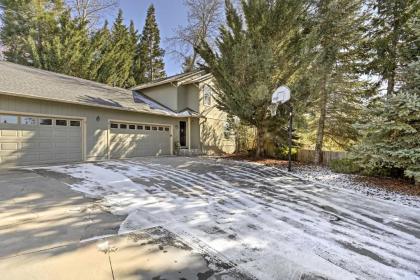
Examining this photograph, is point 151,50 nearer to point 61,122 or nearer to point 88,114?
point 88,114

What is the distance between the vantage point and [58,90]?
10.9m

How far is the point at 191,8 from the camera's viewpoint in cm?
2230

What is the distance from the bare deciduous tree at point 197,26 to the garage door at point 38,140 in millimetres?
13950

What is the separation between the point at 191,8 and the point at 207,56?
11.8m

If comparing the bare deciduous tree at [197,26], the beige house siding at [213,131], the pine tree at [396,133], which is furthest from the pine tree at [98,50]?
the pine tree at [396,133]

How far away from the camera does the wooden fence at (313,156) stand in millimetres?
12070

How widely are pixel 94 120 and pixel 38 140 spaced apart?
94.0 inches

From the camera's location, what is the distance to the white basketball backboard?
10492mm

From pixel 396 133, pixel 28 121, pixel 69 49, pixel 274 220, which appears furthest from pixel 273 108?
pixel 69 49

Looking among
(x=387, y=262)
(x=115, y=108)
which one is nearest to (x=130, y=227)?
(x=387, y=262)

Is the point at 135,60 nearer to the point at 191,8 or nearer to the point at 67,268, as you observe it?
the point at 191,8

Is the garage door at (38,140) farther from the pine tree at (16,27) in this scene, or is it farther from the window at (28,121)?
the pine tree at (16,27)

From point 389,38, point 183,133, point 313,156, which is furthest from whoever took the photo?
point 183,133

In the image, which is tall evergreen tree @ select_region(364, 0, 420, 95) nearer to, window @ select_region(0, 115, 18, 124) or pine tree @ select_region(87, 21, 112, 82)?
window @ select_region(0, 115, 18, 124)
